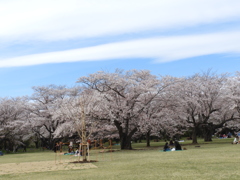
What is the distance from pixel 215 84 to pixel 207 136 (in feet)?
36.1

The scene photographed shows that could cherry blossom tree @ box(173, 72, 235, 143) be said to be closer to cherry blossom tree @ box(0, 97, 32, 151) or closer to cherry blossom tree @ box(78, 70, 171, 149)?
cherry blossom tree @ box(78, 70, 171, 149)

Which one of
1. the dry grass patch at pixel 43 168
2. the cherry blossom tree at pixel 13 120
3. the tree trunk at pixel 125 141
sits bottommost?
the dry grass patch at pixel 43 168

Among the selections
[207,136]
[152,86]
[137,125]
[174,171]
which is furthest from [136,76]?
[174,171]

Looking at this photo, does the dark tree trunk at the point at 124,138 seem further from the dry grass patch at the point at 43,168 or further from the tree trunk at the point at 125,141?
the dry grass patch at the point at 43,168

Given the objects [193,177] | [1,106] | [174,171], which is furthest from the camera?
[1,106]

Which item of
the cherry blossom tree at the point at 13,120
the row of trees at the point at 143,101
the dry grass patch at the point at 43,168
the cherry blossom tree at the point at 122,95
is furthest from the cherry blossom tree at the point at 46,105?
the dry grass patch at the point at 43,168

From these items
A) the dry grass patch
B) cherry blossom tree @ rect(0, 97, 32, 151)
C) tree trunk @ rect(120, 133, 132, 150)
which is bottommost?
the dry grass patch

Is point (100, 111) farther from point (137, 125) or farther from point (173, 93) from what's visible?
point (173, 93)

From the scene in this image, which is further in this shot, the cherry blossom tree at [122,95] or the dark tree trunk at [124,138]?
the dark tree trunk at [124,138]

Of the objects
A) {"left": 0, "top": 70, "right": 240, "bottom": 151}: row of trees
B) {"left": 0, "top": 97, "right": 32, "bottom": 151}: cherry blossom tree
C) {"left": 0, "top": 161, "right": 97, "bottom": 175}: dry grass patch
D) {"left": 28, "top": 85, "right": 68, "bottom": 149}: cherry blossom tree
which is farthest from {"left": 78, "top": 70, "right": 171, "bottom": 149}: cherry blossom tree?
{"left": 0, "top": 97, "right": 32, "bottom": 151}: cherry blossom tree

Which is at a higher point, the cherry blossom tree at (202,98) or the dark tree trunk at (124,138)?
the cherry blossom tree at (202,98)

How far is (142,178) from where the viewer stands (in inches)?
398

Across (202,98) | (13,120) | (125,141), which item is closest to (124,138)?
(125,141)

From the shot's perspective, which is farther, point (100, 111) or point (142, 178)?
point (100, 111)
